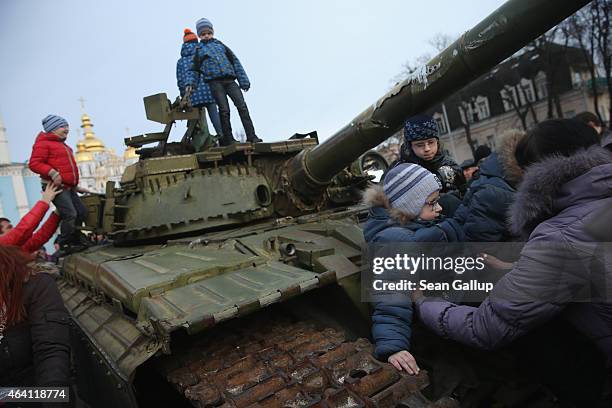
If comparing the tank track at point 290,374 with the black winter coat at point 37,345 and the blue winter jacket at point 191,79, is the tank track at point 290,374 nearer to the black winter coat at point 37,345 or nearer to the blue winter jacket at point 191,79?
the black winter coat at point 37,345

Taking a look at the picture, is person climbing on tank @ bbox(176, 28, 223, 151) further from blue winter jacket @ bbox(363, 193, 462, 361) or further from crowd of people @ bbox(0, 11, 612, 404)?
blue winter jacket @ bbox(363, 193, 462, 361)

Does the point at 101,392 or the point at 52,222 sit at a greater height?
the point at 52,222

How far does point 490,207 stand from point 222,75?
4844 millimetres

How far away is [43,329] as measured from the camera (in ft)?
9.12

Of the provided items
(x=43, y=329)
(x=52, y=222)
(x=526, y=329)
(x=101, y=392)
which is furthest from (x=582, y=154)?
(x=52, y=222)

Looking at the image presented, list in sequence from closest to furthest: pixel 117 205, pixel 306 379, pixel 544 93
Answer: pixel 306 379
pixel 117 205
pixel 544 93

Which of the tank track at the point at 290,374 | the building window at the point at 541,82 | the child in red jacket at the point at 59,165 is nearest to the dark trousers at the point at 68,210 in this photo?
the child in red jacket at the point at 59,165

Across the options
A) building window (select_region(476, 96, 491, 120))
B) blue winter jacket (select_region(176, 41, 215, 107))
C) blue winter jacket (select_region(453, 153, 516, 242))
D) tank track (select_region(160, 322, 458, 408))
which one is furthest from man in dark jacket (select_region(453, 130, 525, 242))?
building window (select_region(476, 96, 491, 120))

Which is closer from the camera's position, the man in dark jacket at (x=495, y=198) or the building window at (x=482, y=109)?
the man in dark jacket at (x=495, y=198)

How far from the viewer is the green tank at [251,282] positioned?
2432mm

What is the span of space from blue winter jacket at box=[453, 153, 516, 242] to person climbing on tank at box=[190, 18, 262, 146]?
4108 mm

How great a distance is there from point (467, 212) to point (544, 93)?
34290 millimetres

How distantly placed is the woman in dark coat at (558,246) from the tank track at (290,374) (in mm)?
498

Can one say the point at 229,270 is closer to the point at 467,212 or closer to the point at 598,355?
the point at 467,212
